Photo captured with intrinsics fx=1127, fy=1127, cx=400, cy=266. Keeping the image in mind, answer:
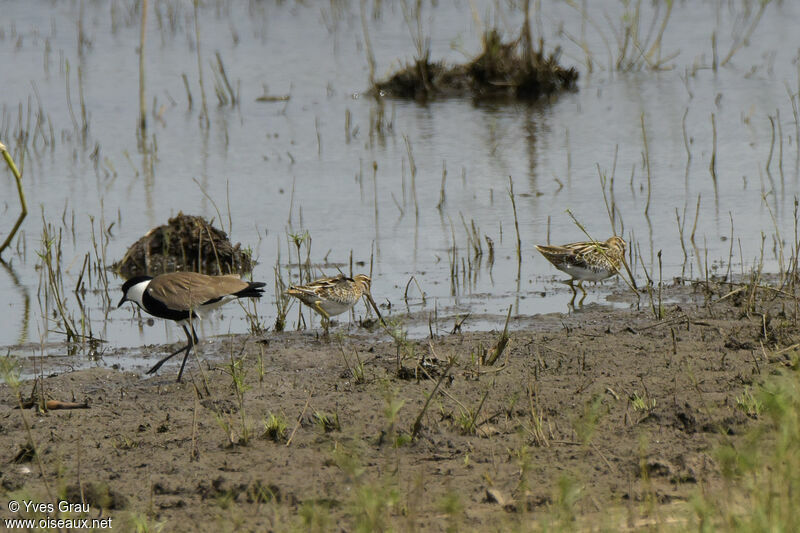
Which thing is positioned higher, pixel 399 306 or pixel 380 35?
pixel 380 35

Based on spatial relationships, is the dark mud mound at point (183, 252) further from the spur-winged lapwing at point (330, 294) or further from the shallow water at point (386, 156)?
the spur-winged lapwing at point (330, 294)

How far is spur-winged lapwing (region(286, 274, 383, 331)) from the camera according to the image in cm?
828

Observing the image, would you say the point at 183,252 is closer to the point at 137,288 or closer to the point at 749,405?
the point at 137,288

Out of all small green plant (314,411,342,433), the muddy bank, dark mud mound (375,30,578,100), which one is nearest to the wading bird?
the muddy bank

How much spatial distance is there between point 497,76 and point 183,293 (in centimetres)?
1096

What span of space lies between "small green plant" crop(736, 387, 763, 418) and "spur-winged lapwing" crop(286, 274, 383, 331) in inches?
122

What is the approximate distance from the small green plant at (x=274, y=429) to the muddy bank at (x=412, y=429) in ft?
0.04

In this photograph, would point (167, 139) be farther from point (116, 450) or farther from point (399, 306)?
point (116, 450)

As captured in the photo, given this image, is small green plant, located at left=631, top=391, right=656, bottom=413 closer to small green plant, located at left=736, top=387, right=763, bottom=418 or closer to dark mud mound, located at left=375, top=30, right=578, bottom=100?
small green plant, located at left=736, top=387, right=763, bottom=418

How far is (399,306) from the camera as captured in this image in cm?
884

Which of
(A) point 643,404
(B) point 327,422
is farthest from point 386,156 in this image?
(A) point 643,404

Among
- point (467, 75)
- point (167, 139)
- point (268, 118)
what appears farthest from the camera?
point (467, 75)

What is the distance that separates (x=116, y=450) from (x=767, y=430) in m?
3.23

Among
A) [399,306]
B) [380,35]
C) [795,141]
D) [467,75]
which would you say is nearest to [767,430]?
[399,306]
